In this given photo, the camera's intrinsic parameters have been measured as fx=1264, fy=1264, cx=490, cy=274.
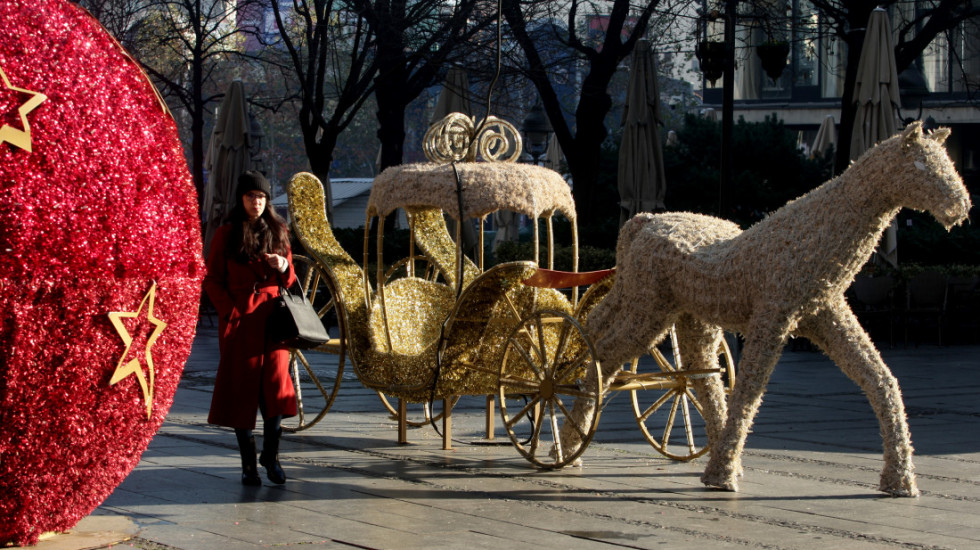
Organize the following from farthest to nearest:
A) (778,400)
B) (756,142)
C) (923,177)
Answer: (756,142), (778,400), (923,177)

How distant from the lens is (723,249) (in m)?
7.59

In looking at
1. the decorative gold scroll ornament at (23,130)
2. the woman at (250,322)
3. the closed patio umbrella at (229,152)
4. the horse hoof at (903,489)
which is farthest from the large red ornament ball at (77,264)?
the closed patio umbrella at (229,152)

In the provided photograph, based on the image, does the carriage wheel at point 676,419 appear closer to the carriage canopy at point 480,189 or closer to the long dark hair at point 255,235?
the carriage canopy at point 480,189

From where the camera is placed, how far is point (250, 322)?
295 inches

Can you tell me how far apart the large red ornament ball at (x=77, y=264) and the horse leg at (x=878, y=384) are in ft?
12.0

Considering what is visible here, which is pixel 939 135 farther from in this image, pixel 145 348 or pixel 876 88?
pixel 876 88

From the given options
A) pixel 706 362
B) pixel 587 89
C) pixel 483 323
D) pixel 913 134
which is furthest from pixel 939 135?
pixel 587 89

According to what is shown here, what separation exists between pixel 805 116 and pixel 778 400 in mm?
27622

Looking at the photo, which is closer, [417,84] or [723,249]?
[723,249]

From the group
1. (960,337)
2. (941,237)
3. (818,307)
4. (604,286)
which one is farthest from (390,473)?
(941,237)

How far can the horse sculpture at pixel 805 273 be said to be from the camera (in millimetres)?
6934

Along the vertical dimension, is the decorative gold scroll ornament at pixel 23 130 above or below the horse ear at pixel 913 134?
below

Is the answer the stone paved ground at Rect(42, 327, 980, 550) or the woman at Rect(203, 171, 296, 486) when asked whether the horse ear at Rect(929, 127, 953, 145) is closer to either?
the stone paved ground at Rect(42, 327, 980, 550)

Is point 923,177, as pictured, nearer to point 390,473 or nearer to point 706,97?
point 390,473
